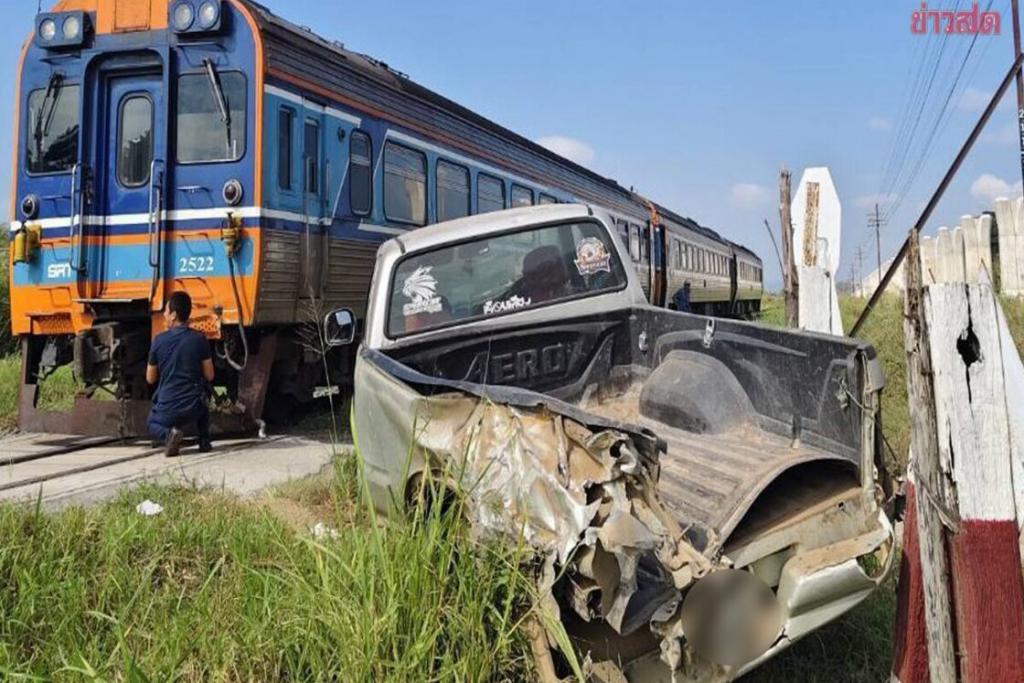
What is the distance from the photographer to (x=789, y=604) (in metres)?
2.65

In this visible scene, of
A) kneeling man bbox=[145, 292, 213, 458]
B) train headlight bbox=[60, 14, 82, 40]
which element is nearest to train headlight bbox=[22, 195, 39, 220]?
train headlight bbox=[60, 14, 82, 40]

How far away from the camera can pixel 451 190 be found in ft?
34.8

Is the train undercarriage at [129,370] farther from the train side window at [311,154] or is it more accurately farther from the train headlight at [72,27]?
the train headlight at [72,27]

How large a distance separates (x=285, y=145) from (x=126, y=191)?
1.57 metres

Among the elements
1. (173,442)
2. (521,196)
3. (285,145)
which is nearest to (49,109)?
(285,145)

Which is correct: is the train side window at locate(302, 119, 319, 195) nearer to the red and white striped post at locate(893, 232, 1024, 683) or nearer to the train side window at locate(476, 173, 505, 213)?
the train side window at locate(476, 173, 505, 213)

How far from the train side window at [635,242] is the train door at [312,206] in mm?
10203

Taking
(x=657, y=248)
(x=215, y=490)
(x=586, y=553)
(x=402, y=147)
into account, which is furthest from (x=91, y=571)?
(x=657, y=248)

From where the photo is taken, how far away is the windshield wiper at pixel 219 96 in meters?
7.47

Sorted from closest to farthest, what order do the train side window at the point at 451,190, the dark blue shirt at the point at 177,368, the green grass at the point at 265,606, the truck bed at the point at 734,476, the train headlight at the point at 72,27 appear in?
1. the green grass at the point at 265,606
2. the truck bed at the point at 734,476
3. the dark blue shirt at the point at 177,368
4. the train headlight at the point at 72,27
5. the train side window at the point at 451,190

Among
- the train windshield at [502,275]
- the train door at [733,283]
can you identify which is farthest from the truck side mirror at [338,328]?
the train door at [733,283]

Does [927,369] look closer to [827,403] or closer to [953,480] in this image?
[953,480]

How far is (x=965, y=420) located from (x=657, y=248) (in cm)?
1853

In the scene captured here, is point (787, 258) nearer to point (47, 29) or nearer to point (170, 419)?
point (170, 419)
